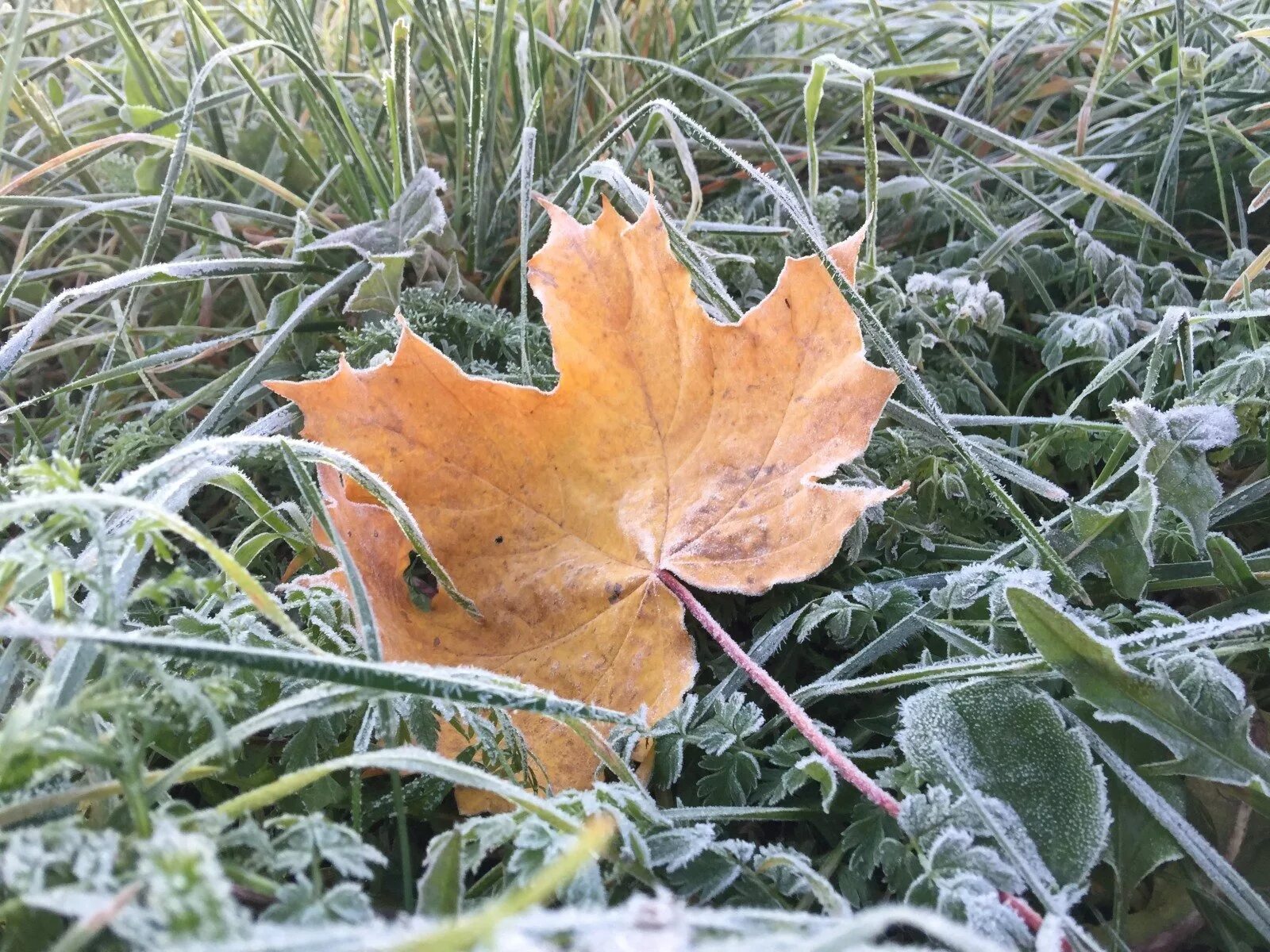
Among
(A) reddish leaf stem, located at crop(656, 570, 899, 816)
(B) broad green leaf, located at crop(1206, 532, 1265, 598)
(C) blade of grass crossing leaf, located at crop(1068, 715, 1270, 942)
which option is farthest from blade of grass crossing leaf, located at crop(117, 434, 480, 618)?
(B) broad green leaf, located at crop(1206, 532, 1265, 598)

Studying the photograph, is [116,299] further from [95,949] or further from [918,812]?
[918,812]

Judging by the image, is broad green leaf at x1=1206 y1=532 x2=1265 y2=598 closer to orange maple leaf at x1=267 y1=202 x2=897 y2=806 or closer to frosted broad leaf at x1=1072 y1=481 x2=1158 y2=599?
frosted broad leaf at x1=1072 y1=481 x2=1158 y2=599

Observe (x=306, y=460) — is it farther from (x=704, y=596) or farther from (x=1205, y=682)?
(x=1205, y=682)

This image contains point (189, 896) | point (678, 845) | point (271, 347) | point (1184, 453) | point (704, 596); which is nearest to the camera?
point (189, 896)

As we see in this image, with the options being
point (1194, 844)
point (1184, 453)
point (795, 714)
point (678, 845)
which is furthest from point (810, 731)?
point (1184, 453)

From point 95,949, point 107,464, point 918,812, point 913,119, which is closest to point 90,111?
point 107,464

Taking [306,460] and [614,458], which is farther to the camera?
[614,458]

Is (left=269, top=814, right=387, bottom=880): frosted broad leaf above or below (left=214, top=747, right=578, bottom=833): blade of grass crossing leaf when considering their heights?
above
